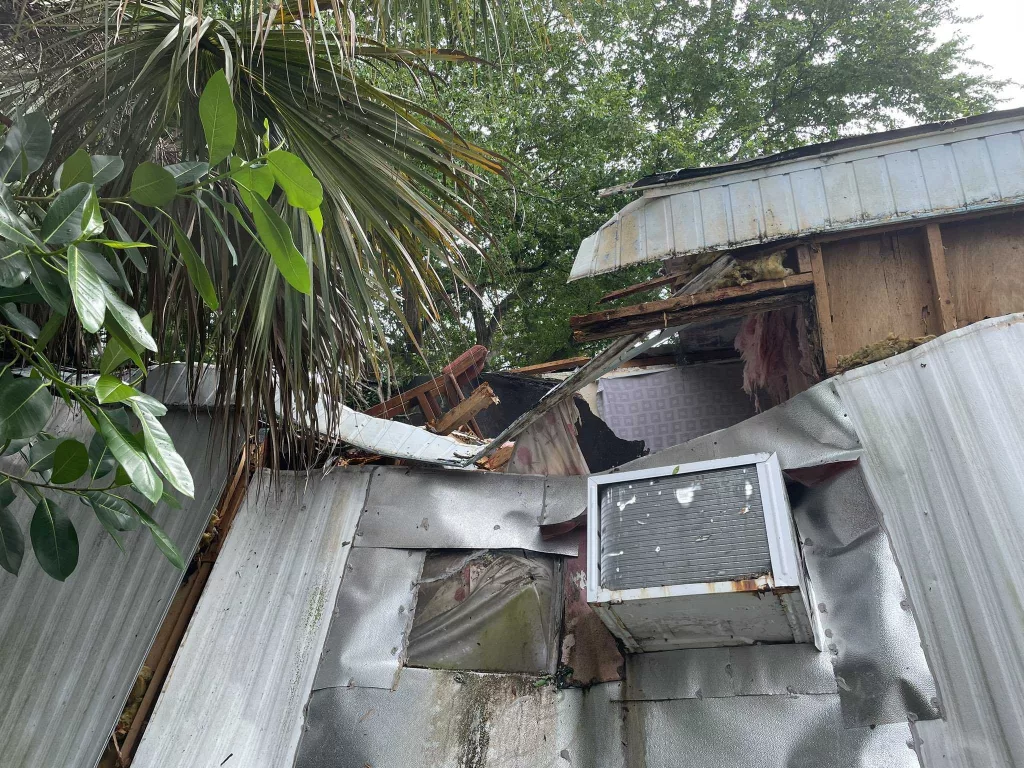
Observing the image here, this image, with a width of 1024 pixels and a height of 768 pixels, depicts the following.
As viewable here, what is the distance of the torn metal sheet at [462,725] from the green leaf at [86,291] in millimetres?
2044

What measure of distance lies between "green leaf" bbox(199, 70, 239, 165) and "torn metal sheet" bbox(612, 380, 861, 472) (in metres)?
2.20

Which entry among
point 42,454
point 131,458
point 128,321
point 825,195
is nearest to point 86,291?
point 128,321

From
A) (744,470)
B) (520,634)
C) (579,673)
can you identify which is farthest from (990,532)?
(520,634)

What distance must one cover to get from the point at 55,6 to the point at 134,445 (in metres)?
2.02

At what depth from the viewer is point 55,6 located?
2846mm

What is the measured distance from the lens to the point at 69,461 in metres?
1.92

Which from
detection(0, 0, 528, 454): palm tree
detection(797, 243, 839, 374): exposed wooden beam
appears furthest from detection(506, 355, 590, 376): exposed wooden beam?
detection(0, 0, 528, 454): palm tree

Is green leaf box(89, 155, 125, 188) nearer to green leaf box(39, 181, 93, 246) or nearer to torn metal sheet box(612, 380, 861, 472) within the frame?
green leaf box(39, 181, 93, 246)

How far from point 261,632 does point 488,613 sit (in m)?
0.94

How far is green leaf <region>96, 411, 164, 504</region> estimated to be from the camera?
5.35 feet

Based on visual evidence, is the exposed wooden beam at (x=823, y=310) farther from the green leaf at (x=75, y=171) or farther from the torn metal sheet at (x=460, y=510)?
the green leaf at (x=75, y=171)

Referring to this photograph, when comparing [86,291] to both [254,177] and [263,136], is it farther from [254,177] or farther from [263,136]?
[263,136]

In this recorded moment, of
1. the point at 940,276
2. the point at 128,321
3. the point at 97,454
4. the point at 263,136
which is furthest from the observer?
the point at 940,276

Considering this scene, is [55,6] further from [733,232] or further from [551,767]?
[551,767]
